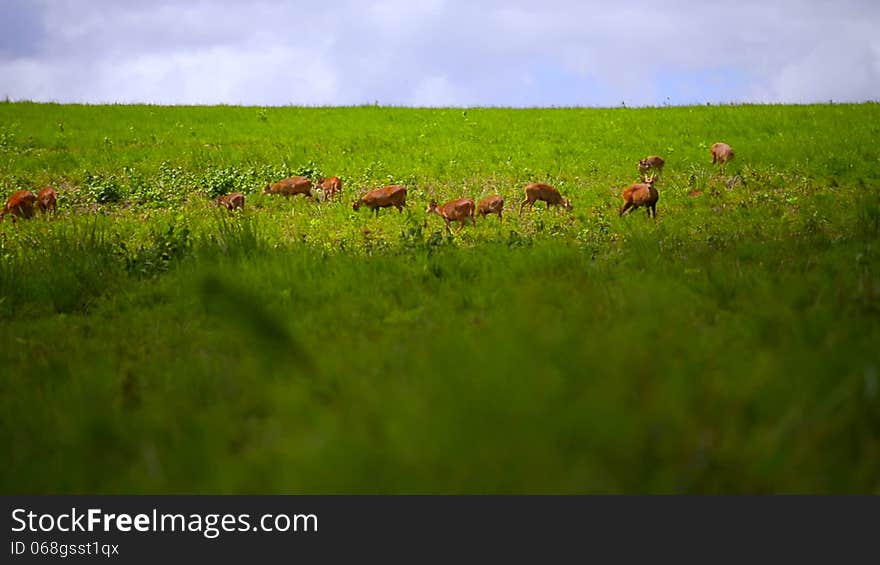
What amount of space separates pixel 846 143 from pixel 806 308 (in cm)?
2169

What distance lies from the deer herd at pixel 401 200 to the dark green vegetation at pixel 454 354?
1.03ft

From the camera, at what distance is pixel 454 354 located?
327 centimetres

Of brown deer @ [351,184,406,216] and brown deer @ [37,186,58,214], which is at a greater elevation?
brown deer @ [351,184,406,216]

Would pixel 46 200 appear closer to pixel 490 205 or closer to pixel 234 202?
pixel 234 202

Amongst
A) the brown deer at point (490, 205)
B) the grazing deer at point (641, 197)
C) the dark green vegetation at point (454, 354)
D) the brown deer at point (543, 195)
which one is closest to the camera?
the dark green vegetation at point (454, 354)

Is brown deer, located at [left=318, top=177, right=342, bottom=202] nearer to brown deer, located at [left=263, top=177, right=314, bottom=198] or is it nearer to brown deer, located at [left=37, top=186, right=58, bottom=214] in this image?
brown deer, located at [left=263, top=177, right=314, bottom=198]

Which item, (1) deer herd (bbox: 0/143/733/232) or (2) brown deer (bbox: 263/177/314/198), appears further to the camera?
(2) brown deer (bbox: 263/177/314/198)

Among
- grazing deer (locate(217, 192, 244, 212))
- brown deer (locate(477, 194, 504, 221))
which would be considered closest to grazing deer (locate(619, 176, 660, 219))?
brown deer (locate(477, 194, 504, 221))

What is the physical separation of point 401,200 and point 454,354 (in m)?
11.8

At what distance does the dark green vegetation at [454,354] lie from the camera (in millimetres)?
2324

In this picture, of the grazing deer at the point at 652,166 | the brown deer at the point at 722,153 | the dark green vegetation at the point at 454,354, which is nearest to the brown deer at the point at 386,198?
the dark green vegetation at the point at 454,354

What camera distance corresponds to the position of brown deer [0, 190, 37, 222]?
615 inches

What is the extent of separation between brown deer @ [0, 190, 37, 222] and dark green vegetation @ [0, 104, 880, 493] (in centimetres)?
56

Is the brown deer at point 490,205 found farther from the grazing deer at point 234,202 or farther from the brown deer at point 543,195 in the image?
the grazing deer at point 234,202
